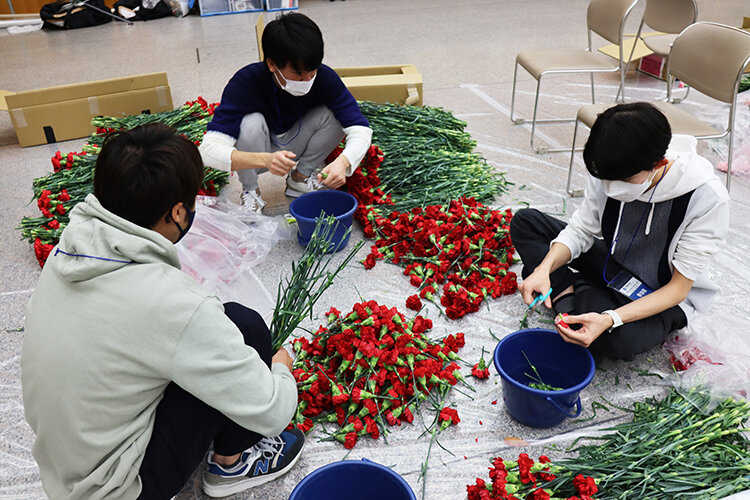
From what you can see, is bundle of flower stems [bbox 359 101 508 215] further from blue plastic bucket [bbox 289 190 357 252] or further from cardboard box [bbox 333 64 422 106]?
blue plastic bucket [bbox 289 190 357 252]

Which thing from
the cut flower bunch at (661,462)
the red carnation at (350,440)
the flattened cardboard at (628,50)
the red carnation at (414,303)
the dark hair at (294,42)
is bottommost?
the red carnation at (350,440)

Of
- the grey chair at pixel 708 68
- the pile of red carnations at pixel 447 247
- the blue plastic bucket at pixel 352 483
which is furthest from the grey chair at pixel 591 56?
the blue plastic bucket at pixel 352 483

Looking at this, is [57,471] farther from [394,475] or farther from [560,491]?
[560,491]

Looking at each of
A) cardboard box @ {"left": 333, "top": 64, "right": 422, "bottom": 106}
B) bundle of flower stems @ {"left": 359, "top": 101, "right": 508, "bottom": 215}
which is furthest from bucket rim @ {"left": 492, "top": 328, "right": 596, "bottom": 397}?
cardboard box @ {"left": 333, "top": 64, "right": 422, "bottom": 106}

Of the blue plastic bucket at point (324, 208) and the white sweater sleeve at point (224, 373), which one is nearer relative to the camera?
the white sweater sleeve at point (224, 373)

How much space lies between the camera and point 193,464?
1.26 m

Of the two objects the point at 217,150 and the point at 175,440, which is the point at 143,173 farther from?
the point at 217,150

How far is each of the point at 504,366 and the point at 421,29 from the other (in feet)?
14.5

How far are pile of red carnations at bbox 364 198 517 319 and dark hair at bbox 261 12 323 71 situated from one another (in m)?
0.67

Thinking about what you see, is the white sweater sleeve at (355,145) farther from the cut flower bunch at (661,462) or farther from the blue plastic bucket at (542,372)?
the cut flower bunch at (661,462)

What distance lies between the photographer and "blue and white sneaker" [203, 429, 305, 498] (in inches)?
56.6

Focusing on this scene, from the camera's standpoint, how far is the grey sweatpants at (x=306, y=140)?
244cm

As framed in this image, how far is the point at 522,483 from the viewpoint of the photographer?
4.45 feet

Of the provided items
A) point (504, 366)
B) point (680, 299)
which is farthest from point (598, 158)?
point (504, 366)
